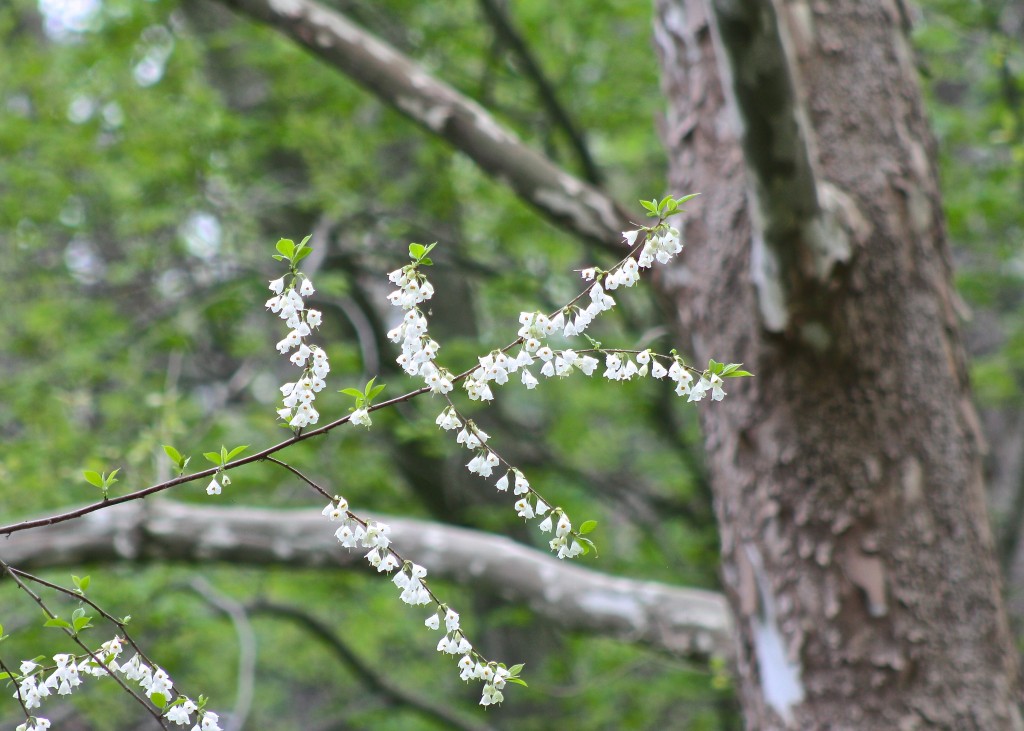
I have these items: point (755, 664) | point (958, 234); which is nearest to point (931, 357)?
point (755, 664)

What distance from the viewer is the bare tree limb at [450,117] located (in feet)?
8.29

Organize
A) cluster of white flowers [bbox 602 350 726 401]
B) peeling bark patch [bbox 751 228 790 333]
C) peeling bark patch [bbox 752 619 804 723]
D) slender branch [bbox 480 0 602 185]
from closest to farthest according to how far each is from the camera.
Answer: cluster of white flowers [bbox 602 350 726 401]
peeling bark patch [bbox 751 228 790 333]
peeling bark patch [bbox 752 619 804 723]
slender branch [bbox 480 0 602 185]

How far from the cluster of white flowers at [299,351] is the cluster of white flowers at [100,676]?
0.36m

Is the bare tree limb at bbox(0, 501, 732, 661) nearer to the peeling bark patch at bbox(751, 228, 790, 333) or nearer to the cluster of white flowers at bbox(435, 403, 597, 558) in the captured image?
the peeling bark patch at bbox(751, 228, 790, 333)

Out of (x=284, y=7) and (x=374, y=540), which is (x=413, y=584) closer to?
(x=374, y=540)

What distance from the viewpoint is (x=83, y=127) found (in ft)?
14.6

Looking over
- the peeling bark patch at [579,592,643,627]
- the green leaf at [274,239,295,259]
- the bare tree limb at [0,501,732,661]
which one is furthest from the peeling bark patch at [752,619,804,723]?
the green leaf at [274,239,295,259]

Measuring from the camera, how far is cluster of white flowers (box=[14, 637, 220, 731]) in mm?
1136

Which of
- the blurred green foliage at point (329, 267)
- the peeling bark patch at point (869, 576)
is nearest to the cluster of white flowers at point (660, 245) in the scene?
the peeling bark patch at point (869, 576)

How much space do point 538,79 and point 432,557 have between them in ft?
6.51

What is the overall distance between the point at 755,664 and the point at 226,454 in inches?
56.0

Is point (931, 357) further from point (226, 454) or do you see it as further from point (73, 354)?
point (73, 354)

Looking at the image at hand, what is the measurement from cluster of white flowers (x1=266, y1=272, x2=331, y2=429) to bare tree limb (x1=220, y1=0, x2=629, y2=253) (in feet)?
4.93

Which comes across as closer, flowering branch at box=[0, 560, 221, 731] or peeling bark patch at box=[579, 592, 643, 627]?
flowering branch at box=[0, 560, 221, 731]
